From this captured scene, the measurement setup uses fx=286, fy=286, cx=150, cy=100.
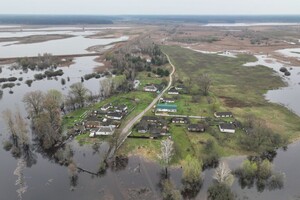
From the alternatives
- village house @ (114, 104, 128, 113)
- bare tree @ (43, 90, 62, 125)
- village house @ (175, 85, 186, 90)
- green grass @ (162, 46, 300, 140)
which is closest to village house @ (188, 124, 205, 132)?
green grass @ (162, 46, 300, 140)

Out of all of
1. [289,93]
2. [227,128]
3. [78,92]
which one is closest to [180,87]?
[227,128]

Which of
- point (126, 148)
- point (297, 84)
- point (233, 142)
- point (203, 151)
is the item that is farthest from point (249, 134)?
point (297, 84)

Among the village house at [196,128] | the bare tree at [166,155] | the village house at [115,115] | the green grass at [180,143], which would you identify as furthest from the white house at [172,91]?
the bare tree at [166,155]

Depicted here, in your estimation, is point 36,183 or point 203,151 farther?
point 203,151

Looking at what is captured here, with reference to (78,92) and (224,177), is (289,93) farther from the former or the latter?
(78,92)

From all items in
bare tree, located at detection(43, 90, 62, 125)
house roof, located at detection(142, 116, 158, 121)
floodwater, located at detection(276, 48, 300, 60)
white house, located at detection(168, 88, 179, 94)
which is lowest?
house roof, located at detection(142, 116, 158, 121)

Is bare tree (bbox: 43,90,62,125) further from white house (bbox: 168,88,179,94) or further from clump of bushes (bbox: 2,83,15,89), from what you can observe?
clump of bushes (bbox: 2,83,15,89)

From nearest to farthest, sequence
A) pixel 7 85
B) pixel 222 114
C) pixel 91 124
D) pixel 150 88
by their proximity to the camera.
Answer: pixel 91 124
pixel 222 114
pixel 150 88
pixel 7 85

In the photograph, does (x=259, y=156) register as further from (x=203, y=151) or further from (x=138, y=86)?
(x=138, y=86)
